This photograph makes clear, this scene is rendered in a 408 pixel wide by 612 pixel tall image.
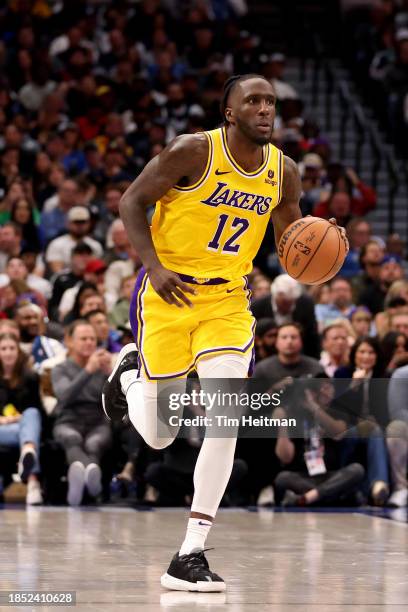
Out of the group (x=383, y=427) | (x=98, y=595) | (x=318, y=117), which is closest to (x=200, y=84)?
(x=318, y=117)

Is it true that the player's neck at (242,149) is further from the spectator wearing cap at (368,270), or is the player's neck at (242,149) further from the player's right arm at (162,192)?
the spectator wearing cap at (368,270)

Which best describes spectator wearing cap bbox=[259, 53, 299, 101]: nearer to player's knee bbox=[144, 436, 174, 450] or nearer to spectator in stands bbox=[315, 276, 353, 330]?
spectator in stands bbox=[315, 276, 353, 330]

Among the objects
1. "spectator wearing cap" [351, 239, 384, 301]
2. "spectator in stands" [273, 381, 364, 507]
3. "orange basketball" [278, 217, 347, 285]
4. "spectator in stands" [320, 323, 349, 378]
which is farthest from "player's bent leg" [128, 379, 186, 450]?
"spectator wearing cap" [351, 239, 384, 301]

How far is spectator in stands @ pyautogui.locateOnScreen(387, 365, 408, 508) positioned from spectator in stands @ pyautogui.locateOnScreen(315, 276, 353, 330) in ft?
6.72

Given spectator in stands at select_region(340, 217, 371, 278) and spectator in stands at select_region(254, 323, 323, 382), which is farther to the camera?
spectator in stands at select_region(340, 217, 371, 278)

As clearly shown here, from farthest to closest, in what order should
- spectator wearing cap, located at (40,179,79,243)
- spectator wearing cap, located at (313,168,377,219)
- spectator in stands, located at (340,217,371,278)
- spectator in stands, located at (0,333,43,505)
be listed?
1. spectator wearing cap, located at (313,168,377,219)
2. spectator wearing cap, located at (40,179,79,243)
3. spectator in stands, located at (340,217,371,278)
4. spectator in stands, located at (0,333,43,505)

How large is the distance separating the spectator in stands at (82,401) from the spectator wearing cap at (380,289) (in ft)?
10.7

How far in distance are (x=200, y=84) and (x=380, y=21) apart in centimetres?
290

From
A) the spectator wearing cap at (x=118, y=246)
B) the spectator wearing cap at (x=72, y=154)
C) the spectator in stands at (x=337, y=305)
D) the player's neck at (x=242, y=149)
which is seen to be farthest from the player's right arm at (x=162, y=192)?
the spectator wearing cap at (x=72, y=154)

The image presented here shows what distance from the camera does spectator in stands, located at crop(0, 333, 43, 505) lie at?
8.99 metres

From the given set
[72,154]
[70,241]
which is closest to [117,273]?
[70,241]

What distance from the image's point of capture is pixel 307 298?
33.8ft

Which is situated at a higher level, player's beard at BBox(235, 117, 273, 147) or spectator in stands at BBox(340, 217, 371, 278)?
spectator in stands at BBox(340, 217, 371, 278)

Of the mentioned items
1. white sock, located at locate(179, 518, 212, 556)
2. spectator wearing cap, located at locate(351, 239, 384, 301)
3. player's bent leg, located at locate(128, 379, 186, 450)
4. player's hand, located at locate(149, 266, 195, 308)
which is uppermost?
spectator wearing cap, located at locate(351, 239, 384, 301)
